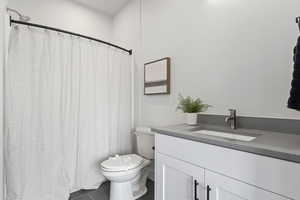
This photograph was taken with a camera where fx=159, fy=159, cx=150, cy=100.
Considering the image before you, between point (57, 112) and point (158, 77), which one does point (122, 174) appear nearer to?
point (57, 112)

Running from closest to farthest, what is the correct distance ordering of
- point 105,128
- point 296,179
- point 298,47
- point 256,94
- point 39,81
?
point 296,179, point 298,47, point 256,94, point 39,81, point 105,128

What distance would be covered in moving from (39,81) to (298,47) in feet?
6.41

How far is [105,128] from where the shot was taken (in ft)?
6.64

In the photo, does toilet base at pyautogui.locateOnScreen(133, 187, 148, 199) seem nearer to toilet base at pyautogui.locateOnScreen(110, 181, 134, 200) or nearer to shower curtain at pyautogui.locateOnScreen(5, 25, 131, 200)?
toilet base at pyautogui.locateOnScreen(110, 181, 134, 200)

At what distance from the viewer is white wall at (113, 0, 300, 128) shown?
109 cm

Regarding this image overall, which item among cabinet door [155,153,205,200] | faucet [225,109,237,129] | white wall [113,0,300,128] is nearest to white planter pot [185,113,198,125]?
white wall [113,0,300,128]

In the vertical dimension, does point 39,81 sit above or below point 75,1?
below

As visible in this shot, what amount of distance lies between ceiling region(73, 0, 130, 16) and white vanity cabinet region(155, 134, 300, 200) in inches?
95.9

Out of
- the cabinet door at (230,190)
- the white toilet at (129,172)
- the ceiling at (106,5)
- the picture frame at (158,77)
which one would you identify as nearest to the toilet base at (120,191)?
the white toilet at (129,172)

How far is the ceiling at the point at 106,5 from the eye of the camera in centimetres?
262

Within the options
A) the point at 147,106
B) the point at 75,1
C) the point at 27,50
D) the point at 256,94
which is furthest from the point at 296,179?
the point at 75,1

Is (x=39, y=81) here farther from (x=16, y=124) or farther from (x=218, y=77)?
(x=218, y=77)

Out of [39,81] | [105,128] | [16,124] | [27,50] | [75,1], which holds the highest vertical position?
[75,1]

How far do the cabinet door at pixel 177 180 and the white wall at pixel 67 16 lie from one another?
249 centimetres
